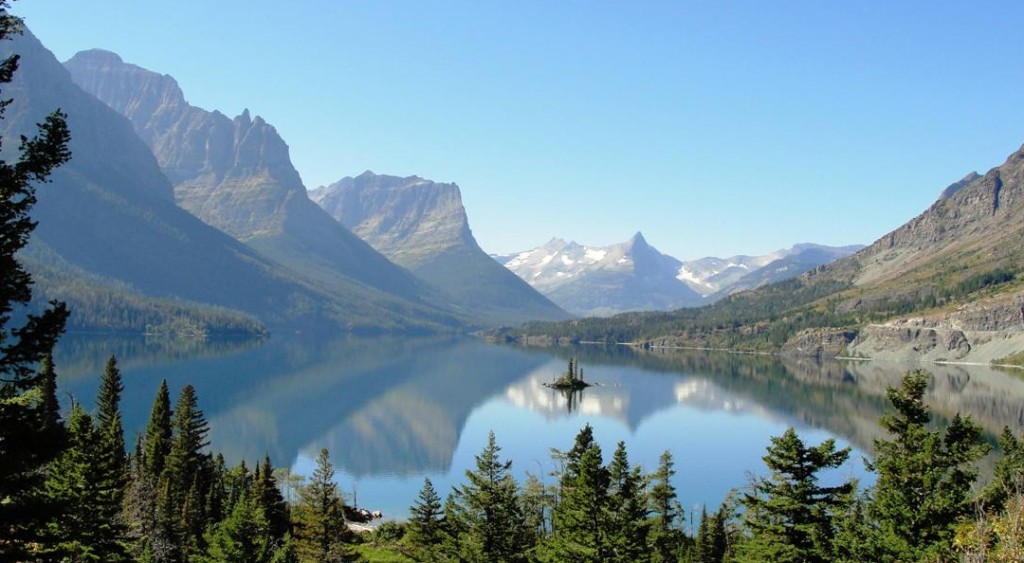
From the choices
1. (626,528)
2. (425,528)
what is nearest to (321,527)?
(425,528)

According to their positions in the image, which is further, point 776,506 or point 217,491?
point 217,491

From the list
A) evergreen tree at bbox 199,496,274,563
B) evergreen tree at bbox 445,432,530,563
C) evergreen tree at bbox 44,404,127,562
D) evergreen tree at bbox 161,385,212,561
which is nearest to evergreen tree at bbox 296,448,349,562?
evergreen tree at bbox 161,385,212,561

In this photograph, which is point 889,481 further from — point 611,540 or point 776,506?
point 611,540

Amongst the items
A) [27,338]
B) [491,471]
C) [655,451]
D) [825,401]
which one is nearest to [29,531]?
[27,338]

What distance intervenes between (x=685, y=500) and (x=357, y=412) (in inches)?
3764

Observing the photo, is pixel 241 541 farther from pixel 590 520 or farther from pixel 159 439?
pixel 159 439

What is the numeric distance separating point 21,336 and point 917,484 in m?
29.8

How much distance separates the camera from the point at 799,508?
94.6ft

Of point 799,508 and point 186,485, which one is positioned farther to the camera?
point 186,485

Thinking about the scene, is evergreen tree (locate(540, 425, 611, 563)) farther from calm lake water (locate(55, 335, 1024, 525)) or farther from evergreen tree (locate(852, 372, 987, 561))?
calm lake water (locate(55, 335, 1024, 525))

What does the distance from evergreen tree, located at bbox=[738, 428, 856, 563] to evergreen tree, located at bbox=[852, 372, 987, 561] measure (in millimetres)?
1533

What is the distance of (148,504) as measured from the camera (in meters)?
55.6

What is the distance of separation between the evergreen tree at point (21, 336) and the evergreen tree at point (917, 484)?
87.8ft

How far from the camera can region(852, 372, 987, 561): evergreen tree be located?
2673 cm
